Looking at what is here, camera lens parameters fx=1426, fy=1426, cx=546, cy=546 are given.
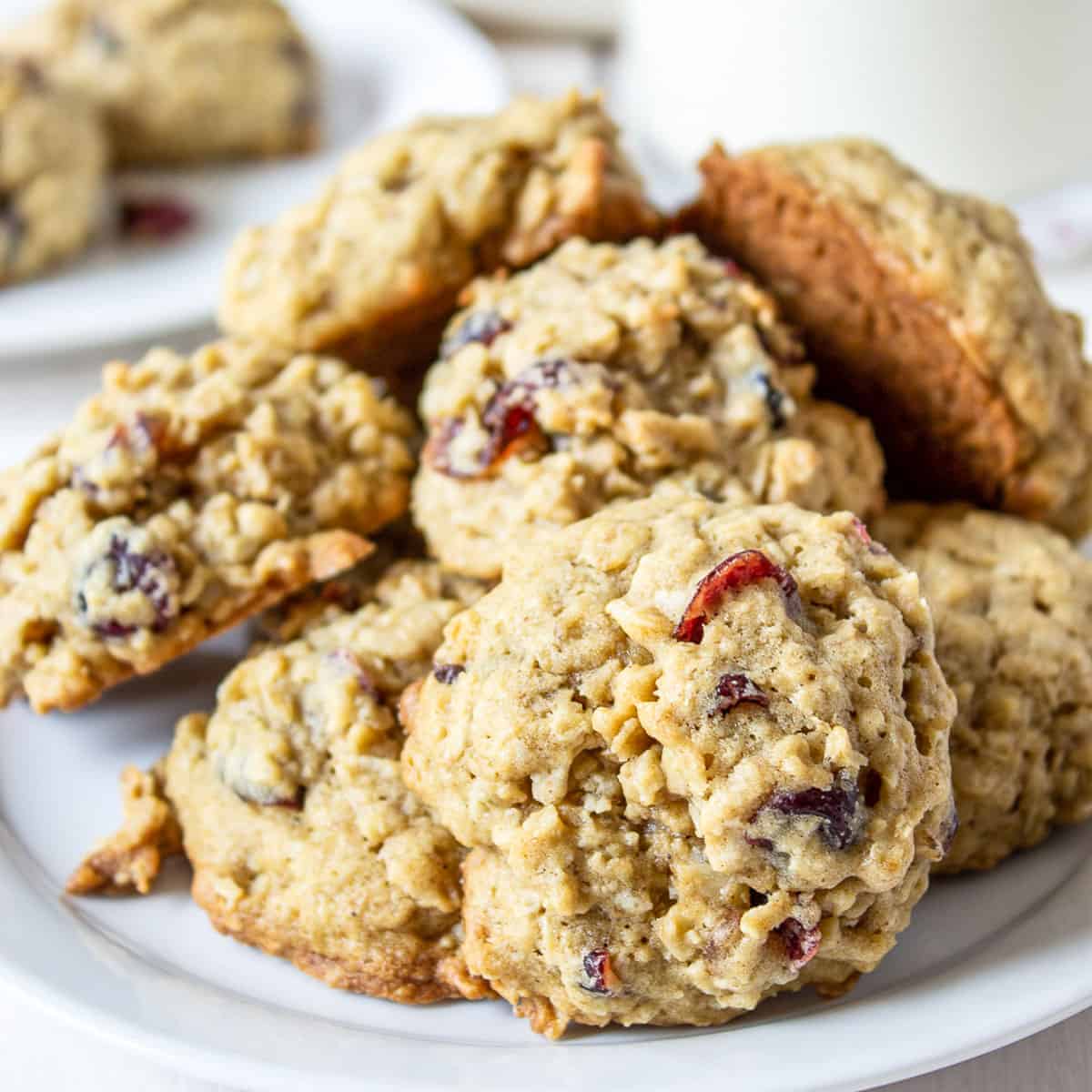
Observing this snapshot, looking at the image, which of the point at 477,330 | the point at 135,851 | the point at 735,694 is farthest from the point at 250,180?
the point at 735,694

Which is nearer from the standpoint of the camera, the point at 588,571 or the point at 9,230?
the point at 588,571

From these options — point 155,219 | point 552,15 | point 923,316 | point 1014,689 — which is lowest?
point 155,219

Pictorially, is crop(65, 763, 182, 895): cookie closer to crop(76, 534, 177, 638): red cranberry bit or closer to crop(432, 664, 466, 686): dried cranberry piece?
crop(76, 534, 177, 638): red cranberry bit

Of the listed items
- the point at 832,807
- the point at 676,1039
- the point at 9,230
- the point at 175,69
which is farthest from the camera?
the point at 175,69

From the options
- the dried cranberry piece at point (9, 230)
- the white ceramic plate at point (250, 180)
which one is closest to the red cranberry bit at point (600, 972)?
the white ceramic plate at point (250, 180)

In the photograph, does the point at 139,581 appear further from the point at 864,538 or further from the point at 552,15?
the point at 552,15

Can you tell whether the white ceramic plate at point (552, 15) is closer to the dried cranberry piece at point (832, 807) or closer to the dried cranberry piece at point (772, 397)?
the dried cranberry piece at point (772, 397)
